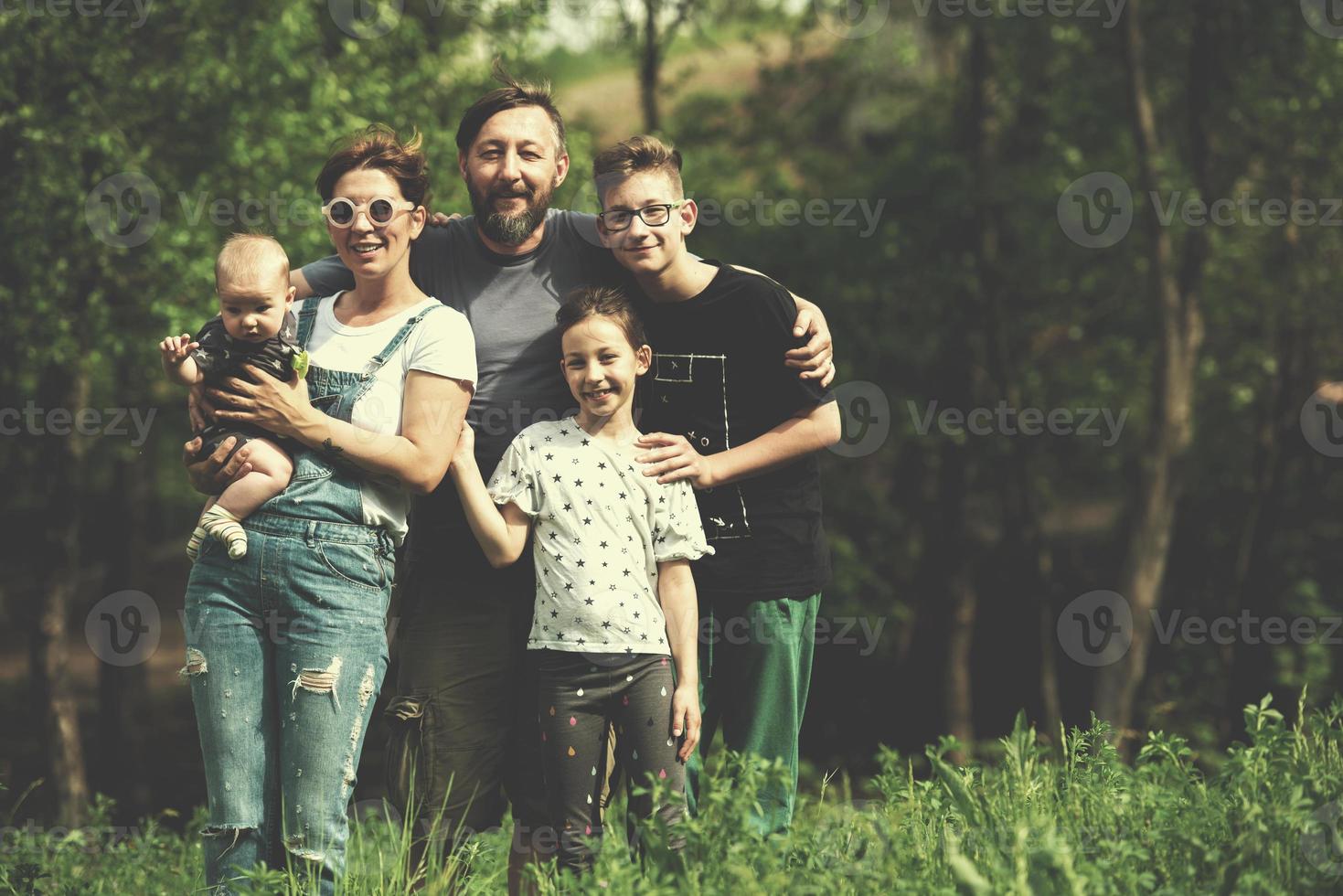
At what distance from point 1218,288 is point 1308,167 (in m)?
1.88

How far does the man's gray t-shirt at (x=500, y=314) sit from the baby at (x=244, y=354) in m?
0.44

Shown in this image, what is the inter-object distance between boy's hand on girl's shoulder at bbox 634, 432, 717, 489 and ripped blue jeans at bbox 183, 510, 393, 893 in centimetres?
89

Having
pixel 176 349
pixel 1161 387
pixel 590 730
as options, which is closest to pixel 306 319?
pixel 176 349

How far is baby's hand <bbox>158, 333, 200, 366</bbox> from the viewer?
3318 millimetres

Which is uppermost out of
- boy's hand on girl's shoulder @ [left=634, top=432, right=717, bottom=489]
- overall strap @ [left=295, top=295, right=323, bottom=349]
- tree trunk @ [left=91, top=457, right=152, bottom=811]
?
overall strap @ [left=295, top=295, right=323, bottom=349]

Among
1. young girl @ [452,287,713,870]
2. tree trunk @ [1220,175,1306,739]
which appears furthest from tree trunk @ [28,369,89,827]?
tree trunk @ [1220,175,1306,739]

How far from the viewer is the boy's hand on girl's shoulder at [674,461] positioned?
3.63 metres

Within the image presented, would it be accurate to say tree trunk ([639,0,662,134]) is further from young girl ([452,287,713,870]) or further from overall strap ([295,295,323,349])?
young girl ([452,287,713,870])

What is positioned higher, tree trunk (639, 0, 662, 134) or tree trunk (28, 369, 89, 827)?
tree trunk (639, 0, 662, 134)

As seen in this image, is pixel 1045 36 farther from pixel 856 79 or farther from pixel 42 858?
pixel 42 858

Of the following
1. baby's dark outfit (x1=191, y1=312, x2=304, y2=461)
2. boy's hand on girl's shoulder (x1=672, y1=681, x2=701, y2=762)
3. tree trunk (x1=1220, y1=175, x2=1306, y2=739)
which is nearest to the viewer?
baby's dark outfit (x1=191, y1=312, x2=304, y2=461)

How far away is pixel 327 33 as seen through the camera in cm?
1271

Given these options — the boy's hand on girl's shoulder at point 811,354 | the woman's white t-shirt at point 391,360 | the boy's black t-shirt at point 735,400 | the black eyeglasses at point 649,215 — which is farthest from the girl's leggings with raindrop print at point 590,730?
the black eyeglasses at point 649,215

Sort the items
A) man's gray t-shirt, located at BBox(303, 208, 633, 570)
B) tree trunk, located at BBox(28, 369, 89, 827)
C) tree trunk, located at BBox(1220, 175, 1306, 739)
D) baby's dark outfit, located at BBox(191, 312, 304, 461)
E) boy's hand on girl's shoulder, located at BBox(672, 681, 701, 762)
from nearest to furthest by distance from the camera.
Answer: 1. baby's dark outfit, located at BBox(191, 312, 304, 461)
2. boy's hand on girl's shoulder, located at BBox(672, 681, 701, 762)
3. man's gray t-shirt, located at BBox(303, 208, 633, 570)
4. tree trunk, located at BBox(28, 369, 89, 827)
5. tree trunk, located at BBox(1220, 175, 1306, 739)
